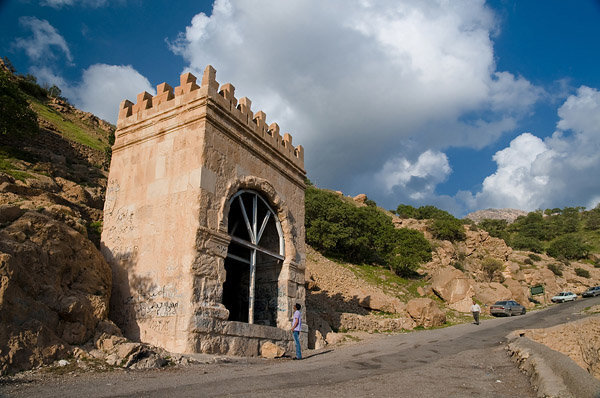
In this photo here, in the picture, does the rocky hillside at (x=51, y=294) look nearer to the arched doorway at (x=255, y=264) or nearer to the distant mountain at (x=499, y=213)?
the arched doorway at (x=255, y=264)

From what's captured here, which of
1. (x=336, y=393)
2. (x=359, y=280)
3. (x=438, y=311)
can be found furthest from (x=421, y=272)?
(x=336, y=393)

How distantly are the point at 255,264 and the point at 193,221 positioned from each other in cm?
263

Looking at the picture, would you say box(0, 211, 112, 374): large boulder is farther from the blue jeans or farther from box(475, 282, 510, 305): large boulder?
box(475, 282, 510, 305): large boulder

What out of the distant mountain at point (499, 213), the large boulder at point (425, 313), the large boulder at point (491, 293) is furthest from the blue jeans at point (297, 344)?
the distant mountain at point (499, 213)

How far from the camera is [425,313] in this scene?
1939 centimetres

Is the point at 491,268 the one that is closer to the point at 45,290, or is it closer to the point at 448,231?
A: the point at 448,231

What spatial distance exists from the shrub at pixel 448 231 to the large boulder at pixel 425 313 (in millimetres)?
28736

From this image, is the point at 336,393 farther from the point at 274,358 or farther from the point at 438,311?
the point at 438,311

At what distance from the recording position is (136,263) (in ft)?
29.4

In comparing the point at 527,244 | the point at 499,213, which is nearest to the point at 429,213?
the point at 527,244

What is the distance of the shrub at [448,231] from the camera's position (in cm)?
4678

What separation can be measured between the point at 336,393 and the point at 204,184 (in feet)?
17.7

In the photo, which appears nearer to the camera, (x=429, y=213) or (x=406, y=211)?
(x=429, y=213)

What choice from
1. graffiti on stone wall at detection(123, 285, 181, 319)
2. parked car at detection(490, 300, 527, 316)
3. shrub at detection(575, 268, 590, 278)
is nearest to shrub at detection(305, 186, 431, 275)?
parked car at detection(490, 300, 527, 316)
